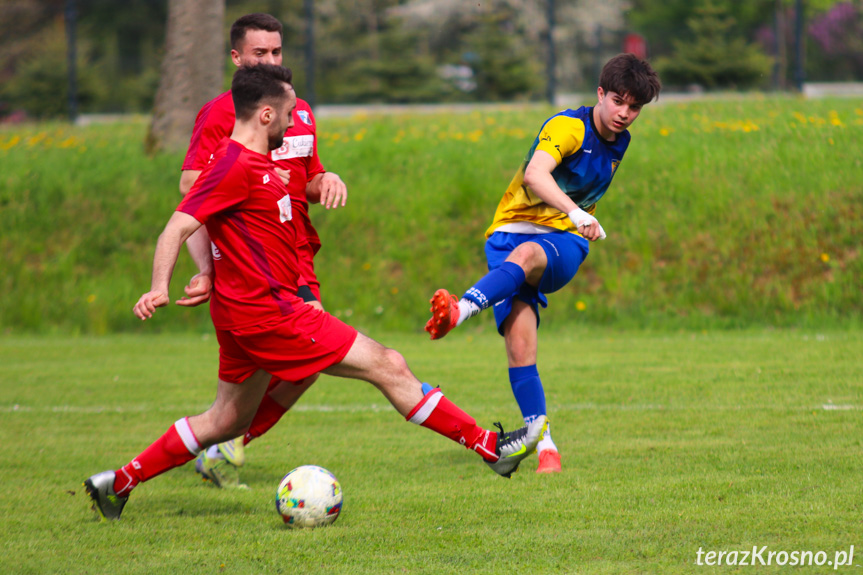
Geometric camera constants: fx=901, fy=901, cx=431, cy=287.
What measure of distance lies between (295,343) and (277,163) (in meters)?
1.20

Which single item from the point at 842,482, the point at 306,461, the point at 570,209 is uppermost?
the point at 570,209

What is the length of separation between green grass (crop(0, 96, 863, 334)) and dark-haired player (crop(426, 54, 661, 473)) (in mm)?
5810

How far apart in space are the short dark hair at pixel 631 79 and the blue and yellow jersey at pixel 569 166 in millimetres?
288

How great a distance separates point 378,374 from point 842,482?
7.09ft

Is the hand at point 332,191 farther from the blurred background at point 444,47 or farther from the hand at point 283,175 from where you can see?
the blurred background at point 444,47

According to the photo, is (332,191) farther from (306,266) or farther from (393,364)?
(393,364)

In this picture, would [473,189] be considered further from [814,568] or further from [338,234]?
[814,568]

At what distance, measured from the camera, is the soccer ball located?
12.6 ft

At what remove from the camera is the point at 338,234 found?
12.0m

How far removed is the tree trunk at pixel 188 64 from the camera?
13.3m

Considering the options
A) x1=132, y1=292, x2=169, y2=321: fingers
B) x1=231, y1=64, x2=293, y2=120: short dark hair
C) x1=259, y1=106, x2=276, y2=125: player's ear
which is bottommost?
x1=132, y1=292, x2=169, y2=321: fingers

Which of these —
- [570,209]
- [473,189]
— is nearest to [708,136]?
[473,189]

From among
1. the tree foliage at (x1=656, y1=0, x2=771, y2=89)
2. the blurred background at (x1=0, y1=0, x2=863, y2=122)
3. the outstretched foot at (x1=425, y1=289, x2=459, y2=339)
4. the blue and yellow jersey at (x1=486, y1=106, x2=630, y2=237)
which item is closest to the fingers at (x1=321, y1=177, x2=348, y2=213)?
the outstretched foot at (x1=425, y1=289, x2=459, y2=339)

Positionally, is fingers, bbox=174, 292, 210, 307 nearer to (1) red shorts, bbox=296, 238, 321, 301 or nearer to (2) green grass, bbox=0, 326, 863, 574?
(1) red shorts, bbox=296, 238, 321, 301
